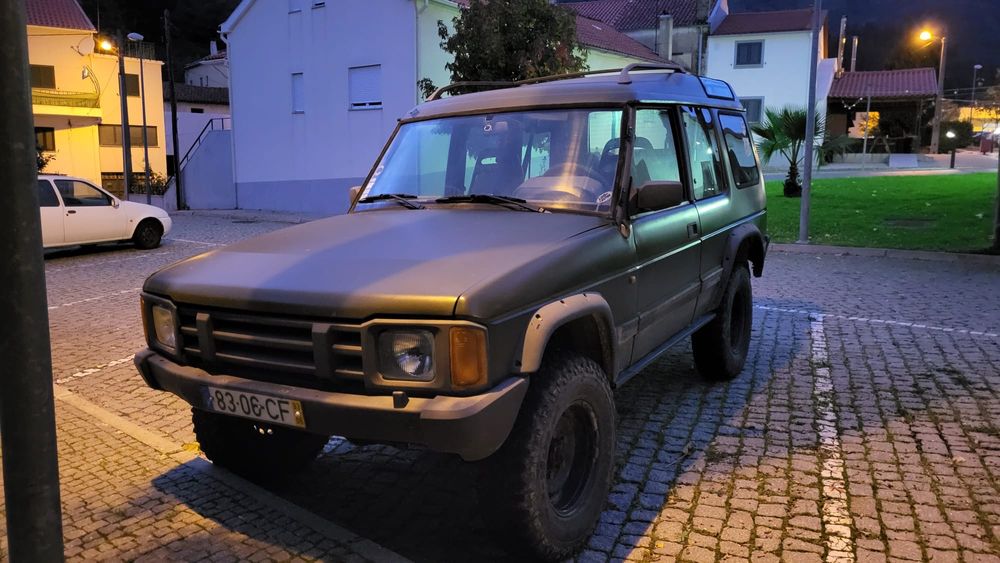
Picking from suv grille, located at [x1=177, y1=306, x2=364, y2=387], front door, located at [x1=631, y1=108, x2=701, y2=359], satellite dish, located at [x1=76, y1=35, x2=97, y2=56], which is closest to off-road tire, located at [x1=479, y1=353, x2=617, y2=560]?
suv grille, located at [x1=177, y1=306, x2=364, y2=387]

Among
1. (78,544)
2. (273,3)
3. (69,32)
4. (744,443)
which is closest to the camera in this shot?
(78,544)

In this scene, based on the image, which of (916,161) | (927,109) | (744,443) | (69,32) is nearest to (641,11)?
(916,161)

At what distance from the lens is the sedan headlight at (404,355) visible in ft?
9.48

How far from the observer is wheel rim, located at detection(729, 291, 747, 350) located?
608 cm

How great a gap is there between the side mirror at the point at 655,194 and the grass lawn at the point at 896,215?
10.4 metres

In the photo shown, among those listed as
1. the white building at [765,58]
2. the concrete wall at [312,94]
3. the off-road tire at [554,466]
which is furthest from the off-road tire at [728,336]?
the white building at [765,58]

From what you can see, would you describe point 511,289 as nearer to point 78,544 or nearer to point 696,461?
point 696,461

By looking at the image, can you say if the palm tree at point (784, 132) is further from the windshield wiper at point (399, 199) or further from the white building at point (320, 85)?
the windshield wiper at point (399, 199)

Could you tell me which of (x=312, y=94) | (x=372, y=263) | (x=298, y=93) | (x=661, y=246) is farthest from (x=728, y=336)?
(x=298, y=93)

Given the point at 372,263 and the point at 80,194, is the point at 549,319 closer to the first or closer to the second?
the point at 372,263

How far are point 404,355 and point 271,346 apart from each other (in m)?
0.61

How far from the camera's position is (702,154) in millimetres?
5348

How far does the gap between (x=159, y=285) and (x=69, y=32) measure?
139 feet

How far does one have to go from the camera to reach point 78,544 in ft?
11.6
